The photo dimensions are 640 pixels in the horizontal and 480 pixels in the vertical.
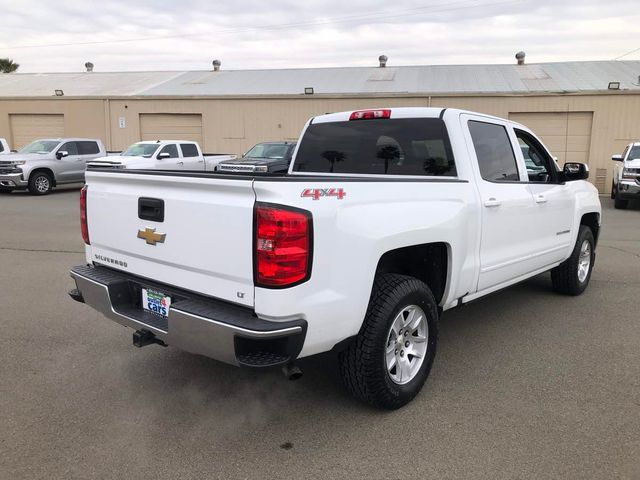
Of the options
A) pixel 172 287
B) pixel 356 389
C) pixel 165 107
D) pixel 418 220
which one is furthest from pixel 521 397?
pixel 165 107

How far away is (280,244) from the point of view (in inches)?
103

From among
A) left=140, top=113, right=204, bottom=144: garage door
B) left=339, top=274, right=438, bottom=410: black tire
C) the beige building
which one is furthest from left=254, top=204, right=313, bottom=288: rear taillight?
left=140, top=113, right=204, bottom=144: garage door

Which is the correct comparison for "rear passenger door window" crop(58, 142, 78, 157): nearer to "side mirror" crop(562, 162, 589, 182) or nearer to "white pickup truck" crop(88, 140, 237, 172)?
"white pickup truck" crop(88, 140, 237, 172)

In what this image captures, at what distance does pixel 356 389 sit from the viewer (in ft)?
10.7

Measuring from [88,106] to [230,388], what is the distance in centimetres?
2551

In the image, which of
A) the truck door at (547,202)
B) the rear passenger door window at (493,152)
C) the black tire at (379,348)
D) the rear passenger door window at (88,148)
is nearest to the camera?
the black tire at (379,348)

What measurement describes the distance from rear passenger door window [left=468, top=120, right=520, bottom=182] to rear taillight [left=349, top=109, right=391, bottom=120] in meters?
0.68

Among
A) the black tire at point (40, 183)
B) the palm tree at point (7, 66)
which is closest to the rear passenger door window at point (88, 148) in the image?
the black tire at point (40, 183)

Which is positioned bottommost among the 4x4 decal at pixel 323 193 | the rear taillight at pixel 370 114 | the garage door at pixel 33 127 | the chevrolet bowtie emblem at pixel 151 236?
the chevrolet bowtie emblem at pixel 151 236

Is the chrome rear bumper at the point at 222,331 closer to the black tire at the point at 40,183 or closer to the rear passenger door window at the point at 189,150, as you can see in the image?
the rear passenger door window at the point at 189,150

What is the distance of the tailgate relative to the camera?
2730mm

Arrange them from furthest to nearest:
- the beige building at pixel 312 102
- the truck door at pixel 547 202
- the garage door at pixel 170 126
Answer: the garage door at pixel 170 126
the beige building at pixel 312 102
the truck door at pixel 547 202

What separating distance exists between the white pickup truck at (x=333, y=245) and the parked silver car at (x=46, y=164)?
15.4 m

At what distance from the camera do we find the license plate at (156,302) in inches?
125
